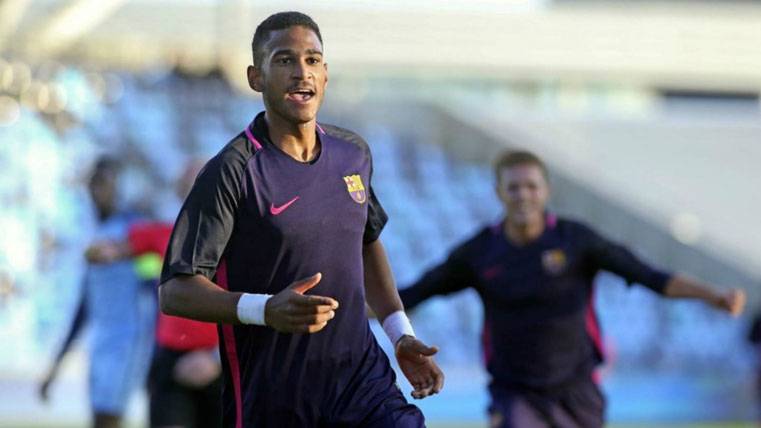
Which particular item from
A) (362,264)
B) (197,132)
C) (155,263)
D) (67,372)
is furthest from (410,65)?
(362,264)

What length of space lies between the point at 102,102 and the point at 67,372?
11839mm

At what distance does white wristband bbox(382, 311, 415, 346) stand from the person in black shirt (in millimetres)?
154

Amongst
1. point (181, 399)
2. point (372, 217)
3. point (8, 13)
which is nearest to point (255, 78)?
point (372, 217)

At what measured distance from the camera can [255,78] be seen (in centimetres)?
580

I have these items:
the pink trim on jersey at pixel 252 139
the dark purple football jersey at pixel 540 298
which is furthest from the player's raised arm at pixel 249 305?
the dark purple football jersey at pixel 540 298

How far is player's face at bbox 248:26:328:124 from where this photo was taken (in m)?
5.63

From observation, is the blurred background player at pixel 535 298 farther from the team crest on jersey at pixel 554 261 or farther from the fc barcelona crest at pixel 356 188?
the fc barcelona crest at pixel 356 188

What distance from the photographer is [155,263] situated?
34.2ft

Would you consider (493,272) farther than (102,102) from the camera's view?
No

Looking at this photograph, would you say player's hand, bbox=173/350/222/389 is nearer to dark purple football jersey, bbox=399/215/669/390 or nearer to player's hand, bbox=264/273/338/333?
dark purple football jersey, bbox=399/215/669/390

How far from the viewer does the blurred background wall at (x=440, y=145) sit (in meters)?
26.6

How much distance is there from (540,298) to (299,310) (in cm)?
414

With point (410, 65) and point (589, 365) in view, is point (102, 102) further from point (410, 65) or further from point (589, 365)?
point (589, 365)

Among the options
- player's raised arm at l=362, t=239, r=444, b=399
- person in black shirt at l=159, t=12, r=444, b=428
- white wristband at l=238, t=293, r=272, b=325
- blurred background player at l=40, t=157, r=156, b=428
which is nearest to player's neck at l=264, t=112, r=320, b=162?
person in black shirt at l=159, t=12, r=444, b=428
